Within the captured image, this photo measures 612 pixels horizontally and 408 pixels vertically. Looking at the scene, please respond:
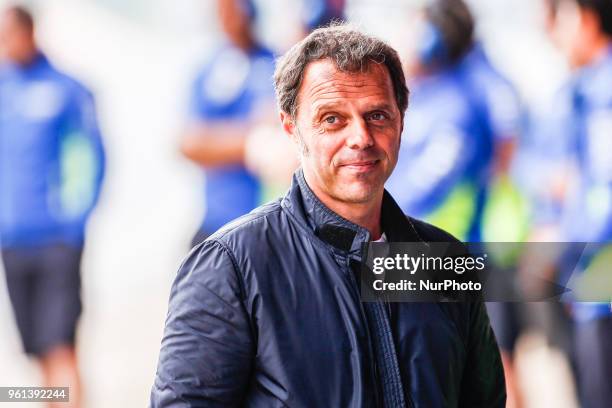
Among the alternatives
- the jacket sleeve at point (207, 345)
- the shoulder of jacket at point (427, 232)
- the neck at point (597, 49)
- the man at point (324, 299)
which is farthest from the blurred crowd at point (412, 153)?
the jacket sleeve at point (207, 345)

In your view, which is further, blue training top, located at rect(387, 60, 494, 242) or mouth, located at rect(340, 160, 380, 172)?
blue training top, located at rect(387, 60, 494, 242)

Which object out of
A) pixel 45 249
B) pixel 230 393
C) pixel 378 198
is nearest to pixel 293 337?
pixel 230 393

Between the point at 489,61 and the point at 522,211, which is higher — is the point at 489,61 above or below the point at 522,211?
above

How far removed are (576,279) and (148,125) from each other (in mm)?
1273

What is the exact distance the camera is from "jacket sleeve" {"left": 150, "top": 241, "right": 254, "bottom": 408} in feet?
3.00

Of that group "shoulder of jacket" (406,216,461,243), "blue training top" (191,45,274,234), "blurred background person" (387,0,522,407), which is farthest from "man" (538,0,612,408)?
"shoulder of jacket" (406,216,461,243)

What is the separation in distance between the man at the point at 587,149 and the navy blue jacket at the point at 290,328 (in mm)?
1258

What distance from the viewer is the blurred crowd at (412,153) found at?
2.23 meters

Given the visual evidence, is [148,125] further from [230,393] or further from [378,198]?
[230,393]

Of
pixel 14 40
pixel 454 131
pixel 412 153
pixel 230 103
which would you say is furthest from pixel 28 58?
pixel 454 131

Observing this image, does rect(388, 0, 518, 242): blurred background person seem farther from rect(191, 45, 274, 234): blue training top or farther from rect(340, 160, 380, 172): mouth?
rect(340, 160, 380, 172): mouth

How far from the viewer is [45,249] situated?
2340mm

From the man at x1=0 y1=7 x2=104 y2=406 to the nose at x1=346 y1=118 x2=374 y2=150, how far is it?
4.72 ft

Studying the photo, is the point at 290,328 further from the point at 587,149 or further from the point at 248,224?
the point at 587,149
